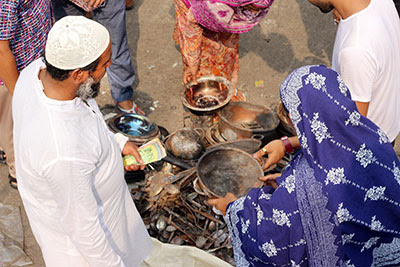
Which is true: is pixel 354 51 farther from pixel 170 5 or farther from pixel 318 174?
pixel 170 5

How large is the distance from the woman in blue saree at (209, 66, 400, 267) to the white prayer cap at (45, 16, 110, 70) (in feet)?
3.26

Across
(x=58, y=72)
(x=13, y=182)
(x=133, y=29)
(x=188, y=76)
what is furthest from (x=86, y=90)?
(x=133, y=29)

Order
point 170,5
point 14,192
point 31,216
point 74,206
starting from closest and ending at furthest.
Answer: point 74,206 → point 31,216 → point 14,192 → point 170,5

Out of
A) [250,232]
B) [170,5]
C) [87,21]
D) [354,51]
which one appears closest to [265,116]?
[354,51]

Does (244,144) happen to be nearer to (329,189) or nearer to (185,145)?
(185,145)

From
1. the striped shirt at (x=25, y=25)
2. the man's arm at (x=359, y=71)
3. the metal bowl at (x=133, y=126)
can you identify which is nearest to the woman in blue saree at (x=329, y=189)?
the man's arm at (x=359, y=71)

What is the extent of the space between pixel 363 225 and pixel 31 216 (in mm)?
1883

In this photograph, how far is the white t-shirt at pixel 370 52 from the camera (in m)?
2.48

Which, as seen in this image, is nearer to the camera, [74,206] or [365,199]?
[365,199]

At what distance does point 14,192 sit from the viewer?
163 inches

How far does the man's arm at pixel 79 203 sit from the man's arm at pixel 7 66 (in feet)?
5.12

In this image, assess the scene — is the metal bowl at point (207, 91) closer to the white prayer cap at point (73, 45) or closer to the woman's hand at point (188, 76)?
the woman's hand at point (188, 76)

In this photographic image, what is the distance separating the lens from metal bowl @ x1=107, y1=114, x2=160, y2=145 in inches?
150

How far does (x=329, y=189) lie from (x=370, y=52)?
1.08m
